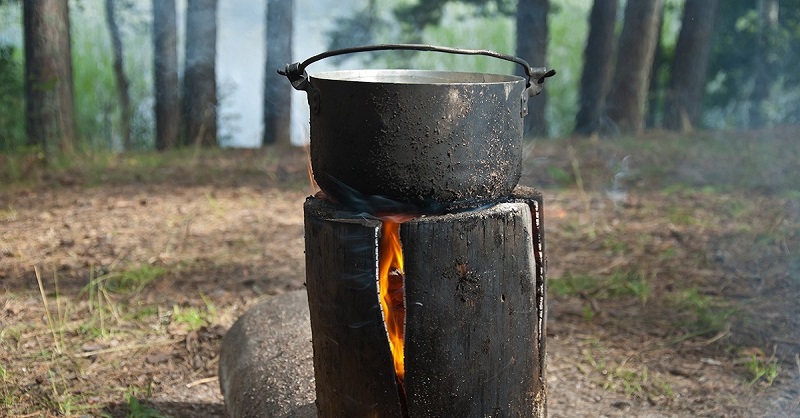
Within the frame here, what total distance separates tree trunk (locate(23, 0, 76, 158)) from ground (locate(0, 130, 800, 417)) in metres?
0.47

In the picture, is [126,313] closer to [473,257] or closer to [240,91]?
[473,257]

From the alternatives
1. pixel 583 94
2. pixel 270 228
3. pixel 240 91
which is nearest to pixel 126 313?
pixel 270 228

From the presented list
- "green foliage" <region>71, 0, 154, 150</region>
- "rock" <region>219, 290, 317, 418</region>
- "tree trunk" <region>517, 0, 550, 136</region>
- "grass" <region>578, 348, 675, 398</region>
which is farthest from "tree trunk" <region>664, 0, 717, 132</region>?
"rock" <region>219, 290, 317, 418</region>

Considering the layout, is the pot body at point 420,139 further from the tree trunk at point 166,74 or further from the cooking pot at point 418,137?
the tree trunk at point 166,74

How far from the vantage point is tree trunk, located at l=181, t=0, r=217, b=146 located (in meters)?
9.23

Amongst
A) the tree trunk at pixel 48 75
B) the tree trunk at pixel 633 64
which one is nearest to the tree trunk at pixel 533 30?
the tree trunk at pixel 633 64

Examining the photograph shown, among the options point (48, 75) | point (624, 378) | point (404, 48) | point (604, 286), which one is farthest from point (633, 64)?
point (404, 48)

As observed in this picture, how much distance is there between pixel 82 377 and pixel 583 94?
930cm

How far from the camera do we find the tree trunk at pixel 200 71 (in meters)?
9.23

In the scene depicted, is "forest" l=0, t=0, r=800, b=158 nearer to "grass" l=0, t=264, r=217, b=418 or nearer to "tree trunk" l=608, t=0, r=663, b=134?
"tree trunk" l=608, t=0, r=663, b=134

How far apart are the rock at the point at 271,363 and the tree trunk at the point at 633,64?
7611 mm

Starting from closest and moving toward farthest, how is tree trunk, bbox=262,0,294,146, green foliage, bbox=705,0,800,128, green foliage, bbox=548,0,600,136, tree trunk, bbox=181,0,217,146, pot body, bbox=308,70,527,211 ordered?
pot body, bbox=308,70,527,211, tree trunk, bbox=181,0,217,146, tree trunk, bbox=262,0,294,146, green foliage, bbox=705,0,800,128, green foliage, bbox=548,0,600,136

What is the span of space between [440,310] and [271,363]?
3.86 feet

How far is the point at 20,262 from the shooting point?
4.93 meters
